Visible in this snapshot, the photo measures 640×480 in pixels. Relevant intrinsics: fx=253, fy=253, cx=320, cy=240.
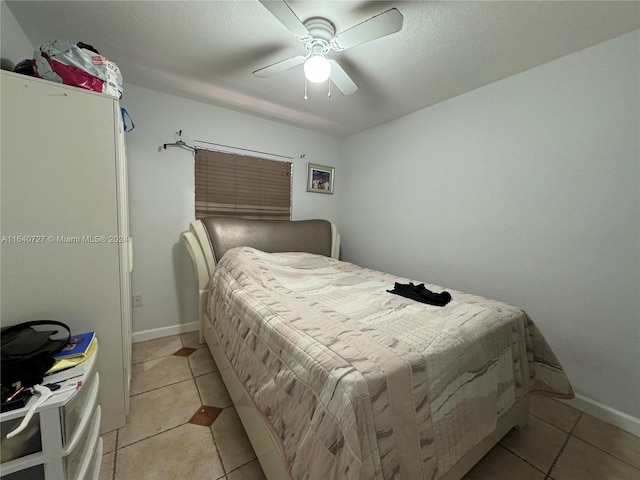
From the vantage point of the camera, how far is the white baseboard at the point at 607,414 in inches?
60.8

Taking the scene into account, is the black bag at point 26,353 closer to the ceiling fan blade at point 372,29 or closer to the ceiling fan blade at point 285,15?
the ceiling fan blade at point 285,15

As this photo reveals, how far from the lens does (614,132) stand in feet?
5.16

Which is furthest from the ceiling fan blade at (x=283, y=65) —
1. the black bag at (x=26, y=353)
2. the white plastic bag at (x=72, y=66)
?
the black bag at (x=26, y=353)

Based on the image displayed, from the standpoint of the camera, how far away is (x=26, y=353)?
96 cm

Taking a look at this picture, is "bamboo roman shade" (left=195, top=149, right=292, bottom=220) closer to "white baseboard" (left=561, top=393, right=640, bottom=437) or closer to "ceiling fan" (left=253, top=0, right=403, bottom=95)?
"ceiling fan" (left=253, top=0, right=403, bottom=95)

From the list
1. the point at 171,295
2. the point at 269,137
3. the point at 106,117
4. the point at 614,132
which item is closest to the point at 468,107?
the point at 614,132

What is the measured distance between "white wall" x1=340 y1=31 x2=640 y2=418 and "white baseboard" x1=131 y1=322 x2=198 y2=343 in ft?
8.12

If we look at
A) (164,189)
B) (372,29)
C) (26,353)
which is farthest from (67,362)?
(372,29)

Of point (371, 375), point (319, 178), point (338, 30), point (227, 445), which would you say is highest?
point (338, 30)

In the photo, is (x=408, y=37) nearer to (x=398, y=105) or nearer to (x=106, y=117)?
(x=398, y=105)

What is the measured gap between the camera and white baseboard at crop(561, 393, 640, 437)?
1.54 m

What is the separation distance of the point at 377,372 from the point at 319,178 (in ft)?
9.50

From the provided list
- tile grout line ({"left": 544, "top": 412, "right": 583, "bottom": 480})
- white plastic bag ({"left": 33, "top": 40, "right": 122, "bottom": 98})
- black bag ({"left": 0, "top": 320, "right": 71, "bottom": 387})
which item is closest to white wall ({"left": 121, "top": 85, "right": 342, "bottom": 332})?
white plastic bag ({"left": 33, "top": 40, "right": 122, "bottom": 98})

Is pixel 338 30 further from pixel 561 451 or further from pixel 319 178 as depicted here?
pixel 561 451
